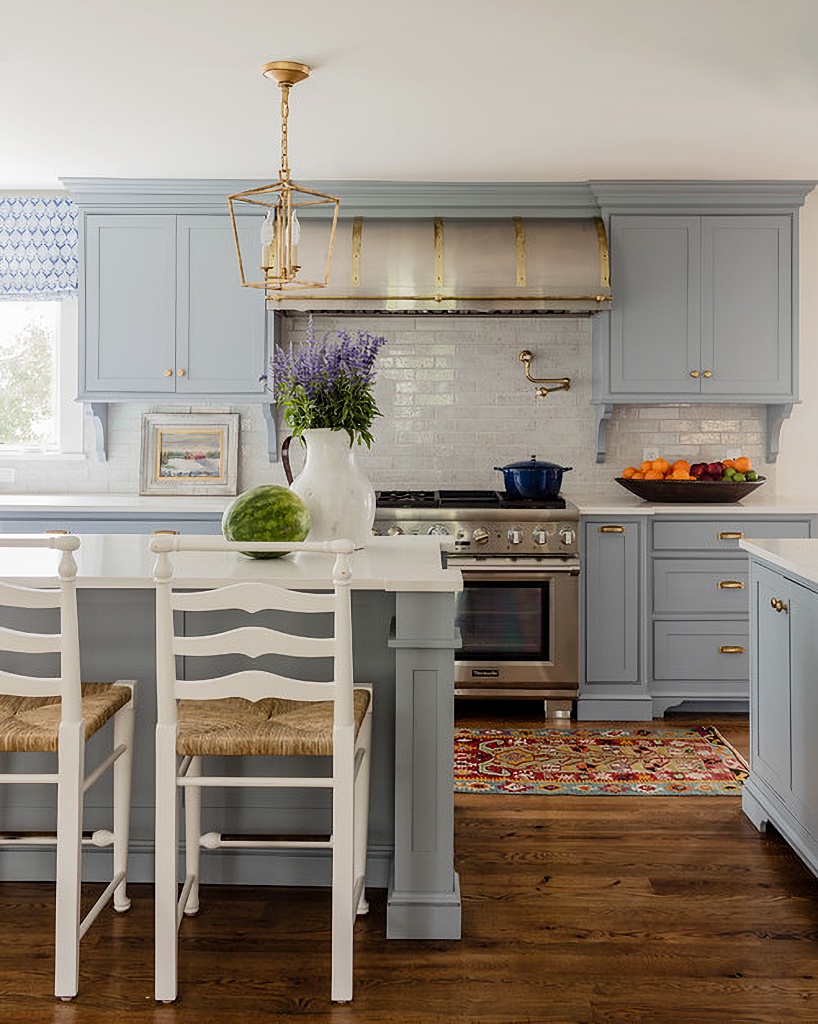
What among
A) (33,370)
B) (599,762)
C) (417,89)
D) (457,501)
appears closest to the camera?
(417,89)

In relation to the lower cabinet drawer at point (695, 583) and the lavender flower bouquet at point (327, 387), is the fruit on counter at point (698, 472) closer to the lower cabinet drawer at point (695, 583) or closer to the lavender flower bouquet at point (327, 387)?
the lower cabinet drawer at point (695, 583)

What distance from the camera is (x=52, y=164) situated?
5.09 metres

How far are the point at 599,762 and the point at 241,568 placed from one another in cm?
208

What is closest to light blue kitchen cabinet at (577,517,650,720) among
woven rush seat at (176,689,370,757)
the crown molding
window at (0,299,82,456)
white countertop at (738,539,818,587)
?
white countertop at (738,539,818,587)

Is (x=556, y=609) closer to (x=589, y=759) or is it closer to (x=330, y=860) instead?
(x=589, y=759)

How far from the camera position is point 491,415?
5.64 metres

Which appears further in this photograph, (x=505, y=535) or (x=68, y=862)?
(x=505, y=535)

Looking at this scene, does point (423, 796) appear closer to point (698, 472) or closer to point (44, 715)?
point (44, 715)

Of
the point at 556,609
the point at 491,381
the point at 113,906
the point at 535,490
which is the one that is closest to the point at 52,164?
the point at 491,381

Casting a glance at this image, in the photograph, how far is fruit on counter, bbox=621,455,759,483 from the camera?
207 inches

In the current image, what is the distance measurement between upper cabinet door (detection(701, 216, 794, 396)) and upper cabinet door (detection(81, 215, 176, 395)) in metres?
2.58

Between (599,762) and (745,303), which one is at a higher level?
(745,303)

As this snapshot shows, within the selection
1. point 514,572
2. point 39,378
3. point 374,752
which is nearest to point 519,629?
point 514,572

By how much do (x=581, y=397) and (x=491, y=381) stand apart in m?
0.47
